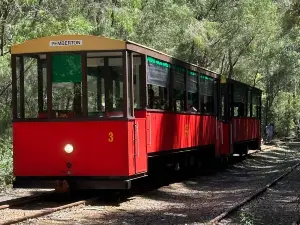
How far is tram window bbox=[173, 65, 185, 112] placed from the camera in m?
13.7

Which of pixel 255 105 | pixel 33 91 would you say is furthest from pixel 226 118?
pixel 33 91

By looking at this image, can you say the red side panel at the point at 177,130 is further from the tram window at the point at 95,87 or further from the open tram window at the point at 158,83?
the tram window at the point at 95,87

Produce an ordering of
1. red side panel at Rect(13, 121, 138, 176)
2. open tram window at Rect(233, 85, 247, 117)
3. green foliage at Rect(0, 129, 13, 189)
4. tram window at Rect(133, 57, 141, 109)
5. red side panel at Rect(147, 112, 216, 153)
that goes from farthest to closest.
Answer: open tram window at Rect(233, 85, 247, 117)
green foliage at Rect(0, 129, 13, 189)
red side panel at Rect(147, 112, 216, 153)
tram window at Rect(133, 57, 141, 109)
red side panel at Rect(13, 121, 138, 176)

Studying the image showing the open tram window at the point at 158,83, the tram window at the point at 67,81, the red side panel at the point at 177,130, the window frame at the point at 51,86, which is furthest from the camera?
the red side panel at the point at 177,130

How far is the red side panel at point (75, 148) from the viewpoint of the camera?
10.6m

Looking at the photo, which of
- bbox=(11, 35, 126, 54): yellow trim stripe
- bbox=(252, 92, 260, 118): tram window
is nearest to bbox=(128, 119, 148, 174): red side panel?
bbox=(11, 35, 126, 54): yellow trim stripe

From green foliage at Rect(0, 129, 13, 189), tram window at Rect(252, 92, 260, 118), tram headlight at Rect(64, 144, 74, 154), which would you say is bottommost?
green foliage at Rect(0, 129, 13, 189)

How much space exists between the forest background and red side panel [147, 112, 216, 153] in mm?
2758

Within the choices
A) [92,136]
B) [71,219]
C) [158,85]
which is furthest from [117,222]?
[158,85]

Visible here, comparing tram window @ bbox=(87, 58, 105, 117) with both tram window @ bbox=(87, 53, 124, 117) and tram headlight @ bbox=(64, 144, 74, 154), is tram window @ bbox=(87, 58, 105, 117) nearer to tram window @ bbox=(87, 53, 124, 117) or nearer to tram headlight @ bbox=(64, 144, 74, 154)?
tram window @ bbox=(87, 53, 124, 117)

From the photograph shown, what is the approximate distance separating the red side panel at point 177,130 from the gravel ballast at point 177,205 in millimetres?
1090

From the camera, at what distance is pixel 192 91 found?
15180 mm

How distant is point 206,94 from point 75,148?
7.03 m

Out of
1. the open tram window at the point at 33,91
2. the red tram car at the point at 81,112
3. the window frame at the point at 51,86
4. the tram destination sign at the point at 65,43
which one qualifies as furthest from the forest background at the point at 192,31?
the tram destination sign at the point at 65,43
